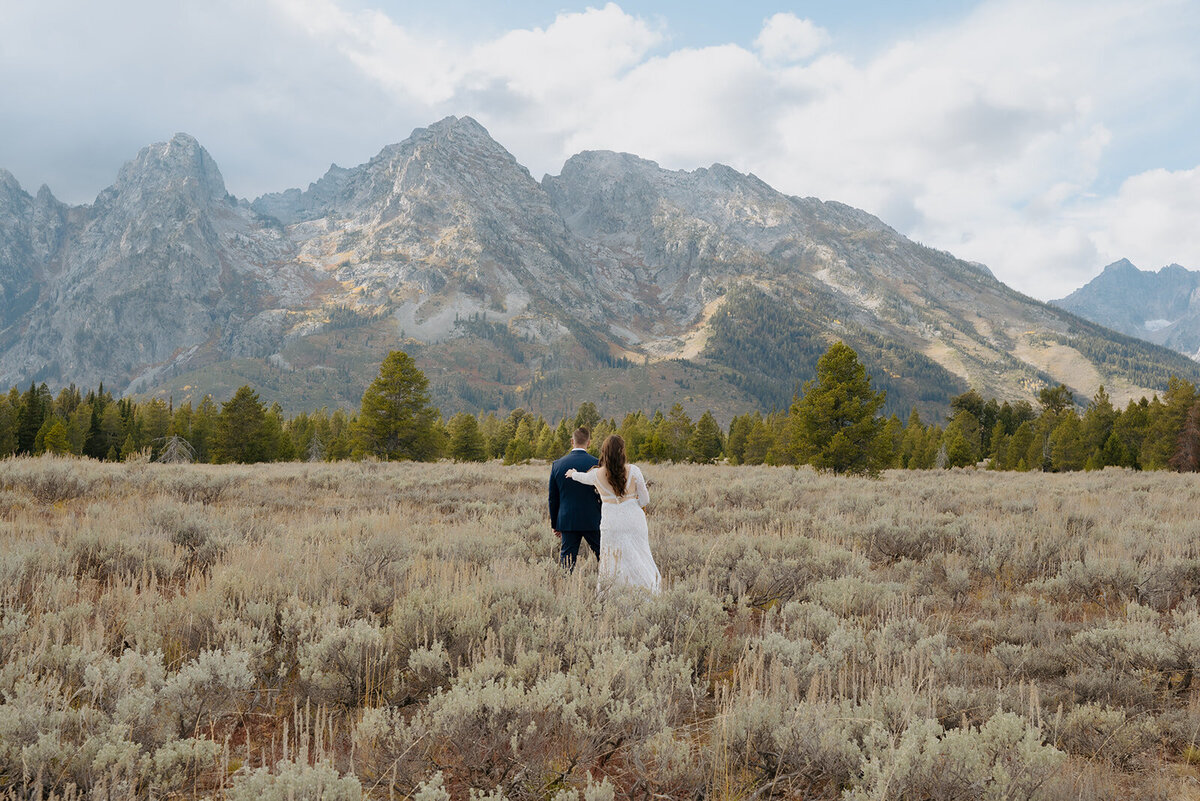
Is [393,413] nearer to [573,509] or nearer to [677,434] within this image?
[573,509]

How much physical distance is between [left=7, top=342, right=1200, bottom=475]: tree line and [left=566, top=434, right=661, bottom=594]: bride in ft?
56.5

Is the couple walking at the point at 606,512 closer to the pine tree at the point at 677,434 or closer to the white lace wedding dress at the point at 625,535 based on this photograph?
the white lace wedding dress at the point at 625,535

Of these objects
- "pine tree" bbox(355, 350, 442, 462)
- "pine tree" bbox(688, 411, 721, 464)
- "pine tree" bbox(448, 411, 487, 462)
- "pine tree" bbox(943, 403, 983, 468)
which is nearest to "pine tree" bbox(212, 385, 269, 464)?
"pine tree" bbox(355, 350, 442, 462)

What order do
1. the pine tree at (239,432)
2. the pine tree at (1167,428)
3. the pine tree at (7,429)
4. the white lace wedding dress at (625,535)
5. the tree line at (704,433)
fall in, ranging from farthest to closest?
the pine tree at (239,432)
the pine tree at (7,429)
the pine tree at (1167,428)
the tree line at (704,433)
the white lace wedding dress at (625,535)

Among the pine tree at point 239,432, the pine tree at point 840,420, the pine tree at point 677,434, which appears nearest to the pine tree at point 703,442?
the pine tree at point 677,434

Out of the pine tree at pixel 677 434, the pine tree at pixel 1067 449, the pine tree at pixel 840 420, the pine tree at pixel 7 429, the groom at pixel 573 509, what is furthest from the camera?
the pine tree at pixel 677 434

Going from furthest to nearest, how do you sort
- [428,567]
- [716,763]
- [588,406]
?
[588,406], [428,567], [716,763]

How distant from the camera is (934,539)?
8.52m

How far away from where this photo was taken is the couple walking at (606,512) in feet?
19.9

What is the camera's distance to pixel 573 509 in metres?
7.29

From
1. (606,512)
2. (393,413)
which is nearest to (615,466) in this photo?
(606,512)

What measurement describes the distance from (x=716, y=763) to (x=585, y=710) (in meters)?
0.75

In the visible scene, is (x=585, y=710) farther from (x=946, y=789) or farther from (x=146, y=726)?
(x=146, y=726)

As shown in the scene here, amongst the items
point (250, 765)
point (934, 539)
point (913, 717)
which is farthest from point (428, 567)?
point (934, 539)
